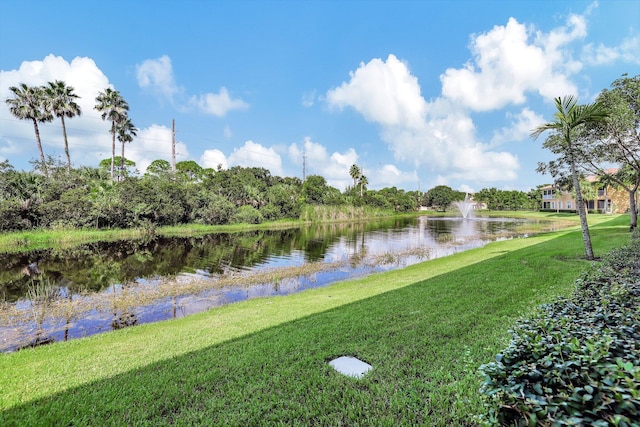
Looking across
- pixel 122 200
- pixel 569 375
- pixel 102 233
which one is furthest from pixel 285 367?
pixel 122 200

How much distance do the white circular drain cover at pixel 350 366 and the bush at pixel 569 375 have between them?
8.30 ft

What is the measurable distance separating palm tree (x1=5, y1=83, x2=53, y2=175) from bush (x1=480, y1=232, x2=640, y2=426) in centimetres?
4779

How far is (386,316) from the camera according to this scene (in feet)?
21.9

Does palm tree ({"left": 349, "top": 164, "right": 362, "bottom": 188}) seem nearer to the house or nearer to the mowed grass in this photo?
the house

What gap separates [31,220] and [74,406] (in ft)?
116

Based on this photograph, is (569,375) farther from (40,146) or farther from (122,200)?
(40,146)

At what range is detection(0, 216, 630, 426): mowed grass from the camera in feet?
11.3

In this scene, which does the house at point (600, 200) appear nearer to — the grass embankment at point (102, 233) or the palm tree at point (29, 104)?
the grass embankment at point (102, 233)

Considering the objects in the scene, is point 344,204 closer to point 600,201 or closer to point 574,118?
point 600,201

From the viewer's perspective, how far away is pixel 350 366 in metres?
4.50

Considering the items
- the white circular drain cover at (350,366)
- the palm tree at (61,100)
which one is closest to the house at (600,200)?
the white circular drain cover at (350,366)

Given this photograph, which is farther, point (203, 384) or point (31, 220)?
point (31, 220)

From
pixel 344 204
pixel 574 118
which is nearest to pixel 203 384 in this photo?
pixel 574 118

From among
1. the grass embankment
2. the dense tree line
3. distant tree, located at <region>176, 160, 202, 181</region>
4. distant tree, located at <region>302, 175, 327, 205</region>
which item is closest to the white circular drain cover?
the grass embankment
